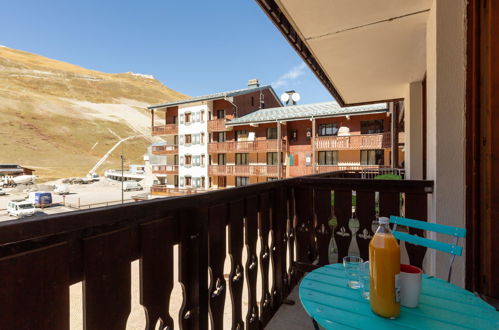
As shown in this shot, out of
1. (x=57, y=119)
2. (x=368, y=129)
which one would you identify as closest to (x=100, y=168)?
(x=57, y=119)

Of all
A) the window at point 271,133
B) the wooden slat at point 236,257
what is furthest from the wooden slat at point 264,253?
the window at point 271,133

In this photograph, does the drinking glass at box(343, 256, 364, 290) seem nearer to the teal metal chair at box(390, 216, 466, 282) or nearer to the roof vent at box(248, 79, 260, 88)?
the teal metal chair at box(390, 216, 466, 282)

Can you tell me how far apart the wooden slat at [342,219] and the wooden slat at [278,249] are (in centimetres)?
52

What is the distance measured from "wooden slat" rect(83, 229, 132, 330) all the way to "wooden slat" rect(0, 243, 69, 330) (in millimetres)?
62

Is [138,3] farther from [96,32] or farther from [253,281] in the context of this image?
[253,281]

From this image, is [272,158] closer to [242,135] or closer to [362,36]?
[242,135]

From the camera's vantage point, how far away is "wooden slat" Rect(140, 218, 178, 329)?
99 centimetres

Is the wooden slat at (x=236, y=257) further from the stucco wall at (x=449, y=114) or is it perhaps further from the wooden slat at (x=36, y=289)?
the stucco wall at (x=449, y=114)

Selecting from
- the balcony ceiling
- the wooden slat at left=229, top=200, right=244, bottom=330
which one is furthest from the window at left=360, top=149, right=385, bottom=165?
the wooden slat at left=229, top=200, right=244, bottom=330

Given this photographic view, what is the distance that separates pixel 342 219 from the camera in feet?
7.77

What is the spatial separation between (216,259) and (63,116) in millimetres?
78943

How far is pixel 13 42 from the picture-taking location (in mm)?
107500

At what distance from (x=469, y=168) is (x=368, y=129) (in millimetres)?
15035

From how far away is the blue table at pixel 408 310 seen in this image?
0.95 m
